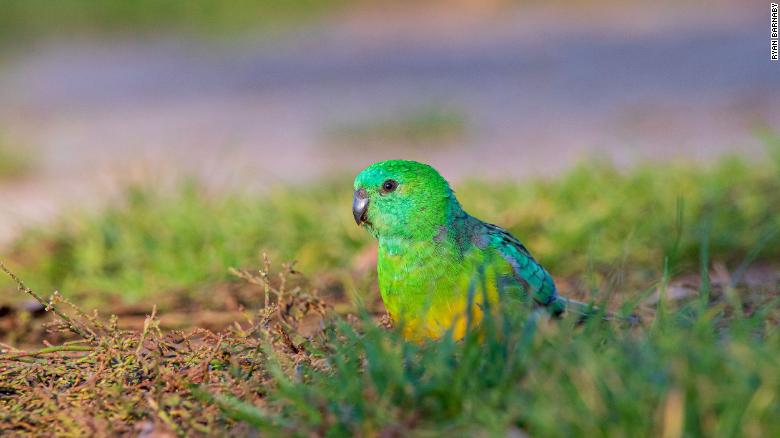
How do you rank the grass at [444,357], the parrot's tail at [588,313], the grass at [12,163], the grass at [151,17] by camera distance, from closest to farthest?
the grass at [444,357], the parrot's tail at [588,313], the grass at [12,163], the grass at [151,17]

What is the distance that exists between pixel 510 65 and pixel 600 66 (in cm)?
97

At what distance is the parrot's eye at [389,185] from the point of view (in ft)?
9.55

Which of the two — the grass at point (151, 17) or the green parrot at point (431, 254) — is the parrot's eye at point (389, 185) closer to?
the green parrot at point (431, 254)

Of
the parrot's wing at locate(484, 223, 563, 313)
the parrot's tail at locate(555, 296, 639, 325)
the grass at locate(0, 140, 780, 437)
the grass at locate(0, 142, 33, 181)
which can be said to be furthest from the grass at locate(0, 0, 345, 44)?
the parrot's tail at locate(555, 296, 639, 325)

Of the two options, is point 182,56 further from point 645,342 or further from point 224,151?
point 645,342

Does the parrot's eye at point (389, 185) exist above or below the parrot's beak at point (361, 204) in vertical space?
above

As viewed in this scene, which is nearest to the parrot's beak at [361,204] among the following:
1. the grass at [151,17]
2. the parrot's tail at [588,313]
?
the parrot's tail at [588,313]

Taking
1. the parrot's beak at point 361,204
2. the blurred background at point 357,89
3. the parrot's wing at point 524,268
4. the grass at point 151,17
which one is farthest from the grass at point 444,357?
the grass at point 151,17

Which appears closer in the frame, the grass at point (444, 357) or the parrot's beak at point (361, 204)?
the grass at point (444, 357)

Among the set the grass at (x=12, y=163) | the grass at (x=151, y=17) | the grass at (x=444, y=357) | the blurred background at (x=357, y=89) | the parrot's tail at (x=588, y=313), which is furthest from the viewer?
the grass at (x=151, y=17)

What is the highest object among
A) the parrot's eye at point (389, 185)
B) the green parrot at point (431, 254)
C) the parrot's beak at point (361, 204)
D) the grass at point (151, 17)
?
Result: the grass at point (151, 17)

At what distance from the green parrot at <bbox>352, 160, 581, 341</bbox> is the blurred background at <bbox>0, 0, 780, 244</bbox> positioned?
244cm

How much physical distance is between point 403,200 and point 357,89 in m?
6.65

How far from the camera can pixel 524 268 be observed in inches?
112
